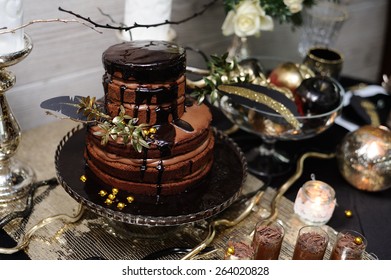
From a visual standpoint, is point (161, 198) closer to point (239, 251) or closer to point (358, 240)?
point (239, 251)

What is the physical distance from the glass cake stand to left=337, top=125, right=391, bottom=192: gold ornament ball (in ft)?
0.76

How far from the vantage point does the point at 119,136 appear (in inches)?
33.2

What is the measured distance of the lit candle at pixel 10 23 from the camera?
0.83m

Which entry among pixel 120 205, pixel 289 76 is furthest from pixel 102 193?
pixel 289 76

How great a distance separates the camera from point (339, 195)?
109 centimetres

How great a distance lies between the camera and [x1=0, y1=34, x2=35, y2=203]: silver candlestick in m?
0.91

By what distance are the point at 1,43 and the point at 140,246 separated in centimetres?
39

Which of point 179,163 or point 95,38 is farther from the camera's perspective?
point 95,38

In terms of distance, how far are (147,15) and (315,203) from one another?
18.6 inches

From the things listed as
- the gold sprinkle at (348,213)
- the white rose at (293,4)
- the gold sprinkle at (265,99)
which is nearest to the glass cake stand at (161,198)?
the gold sprinkle at (265,99)

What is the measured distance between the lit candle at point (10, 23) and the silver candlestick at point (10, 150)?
1 centimetres

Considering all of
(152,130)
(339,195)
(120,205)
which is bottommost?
(339,195)
